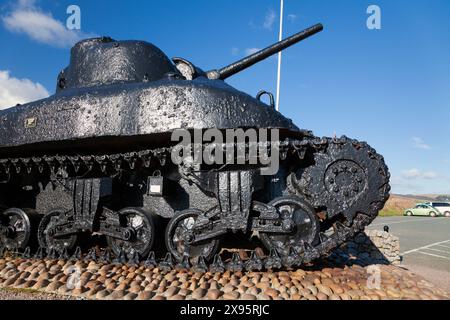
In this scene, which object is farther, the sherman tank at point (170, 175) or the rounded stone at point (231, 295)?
the sherman tank at point (170, 175)

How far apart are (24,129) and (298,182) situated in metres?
5.09

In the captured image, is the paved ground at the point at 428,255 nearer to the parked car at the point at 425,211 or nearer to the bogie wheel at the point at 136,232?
the bogie wheel at the point at 136,232

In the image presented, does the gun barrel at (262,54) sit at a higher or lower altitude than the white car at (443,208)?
higher

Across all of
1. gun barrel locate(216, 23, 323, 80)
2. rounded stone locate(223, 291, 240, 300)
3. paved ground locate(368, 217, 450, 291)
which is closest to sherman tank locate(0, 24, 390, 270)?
rounded stone locate(223, 291, 240, 300)

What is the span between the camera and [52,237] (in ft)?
20.8

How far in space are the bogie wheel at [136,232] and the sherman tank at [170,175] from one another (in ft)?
0.06

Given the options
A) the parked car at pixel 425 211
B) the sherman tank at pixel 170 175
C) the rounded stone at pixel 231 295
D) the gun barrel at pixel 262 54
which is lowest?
the parked car at pixel 425 211

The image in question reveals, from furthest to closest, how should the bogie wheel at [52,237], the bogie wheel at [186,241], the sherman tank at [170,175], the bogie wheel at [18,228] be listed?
the bogie wheel at [18,228] < the bogie wheel at [52,237] < the bogie wheel at [186,241] < the sherman tank at [170,175]

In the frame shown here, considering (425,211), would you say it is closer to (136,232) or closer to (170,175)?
(170,175)

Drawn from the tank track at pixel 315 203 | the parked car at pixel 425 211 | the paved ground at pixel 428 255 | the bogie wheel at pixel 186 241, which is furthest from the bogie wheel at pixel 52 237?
the parked car at pixel 425 211

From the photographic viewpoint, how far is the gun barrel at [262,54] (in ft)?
29.1

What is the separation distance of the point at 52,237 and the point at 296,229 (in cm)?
448

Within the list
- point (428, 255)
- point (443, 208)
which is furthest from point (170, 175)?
point (443, 208)
